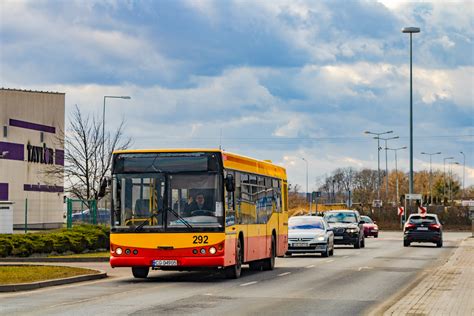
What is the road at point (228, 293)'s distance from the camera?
16844 millimetres

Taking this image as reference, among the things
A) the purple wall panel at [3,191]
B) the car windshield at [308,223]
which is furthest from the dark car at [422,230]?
the purple wall panel at [3,191]

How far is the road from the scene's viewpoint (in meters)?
16.8

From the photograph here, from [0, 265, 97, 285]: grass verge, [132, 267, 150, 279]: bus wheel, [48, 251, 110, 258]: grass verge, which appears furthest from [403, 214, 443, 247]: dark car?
[132, 267, 150, 279]: bus wheel

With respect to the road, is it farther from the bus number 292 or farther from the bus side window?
the bus side window

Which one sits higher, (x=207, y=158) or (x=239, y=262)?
(x=207, y=158)

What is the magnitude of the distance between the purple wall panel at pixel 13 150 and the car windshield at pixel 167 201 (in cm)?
4494

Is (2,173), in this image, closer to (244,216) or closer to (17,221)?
(17,221)

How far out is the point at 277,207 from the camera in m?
30.3

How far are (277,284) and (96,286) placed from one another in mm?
3988

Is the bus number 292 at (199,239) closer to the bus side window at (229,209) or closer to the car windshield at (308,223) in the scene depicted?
the bus side window at (229,209)

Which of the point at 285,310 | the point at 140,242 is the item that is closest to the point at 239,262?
the point at 140,242

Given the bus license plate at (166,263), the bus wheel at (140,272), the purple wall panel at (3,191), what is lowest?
the bus wheel at (140,272)

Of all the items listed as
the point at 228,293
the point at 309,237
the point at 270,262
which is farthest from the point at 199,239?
the point at 309,237

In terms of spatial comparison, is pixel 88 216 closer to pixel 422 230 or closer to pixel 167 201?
pixel 422 230
